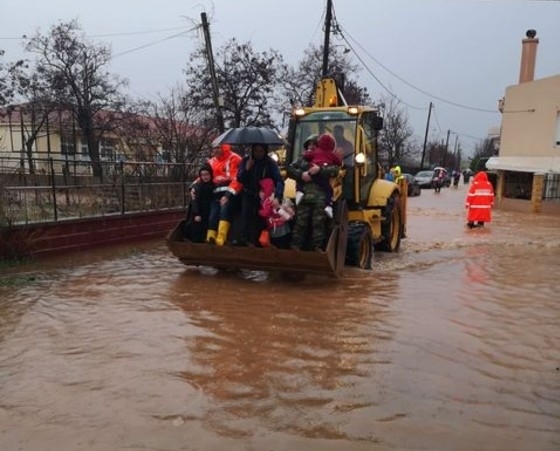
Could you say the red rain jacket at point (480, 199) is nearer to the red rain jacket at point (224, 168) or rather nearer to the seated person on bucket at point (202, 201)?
the red rain jacket at point (224, 168)

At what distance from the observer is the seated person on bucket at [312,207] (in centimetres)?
759

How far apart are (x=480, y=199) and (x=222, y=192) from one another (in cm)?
1067

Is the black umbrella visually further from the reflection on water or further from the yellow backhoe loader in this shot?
the reflection on water

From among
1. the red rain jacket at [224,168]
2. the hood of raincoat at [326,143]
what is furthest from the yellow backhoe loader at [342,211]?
the red rain jacket at [224,168]

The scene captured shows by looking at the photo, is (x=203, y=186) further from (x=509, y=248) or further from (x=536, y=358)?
(x=509, y=248)

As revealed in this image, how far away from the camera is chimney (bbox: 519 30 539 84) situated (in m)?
27.1

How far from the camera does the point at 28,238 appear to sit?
9.84m

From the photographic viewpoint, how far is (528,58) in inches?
1070

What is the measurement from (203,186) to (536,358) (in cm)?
508

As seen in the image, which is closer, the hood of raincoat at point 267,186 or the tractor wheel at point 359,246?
the hood of raincoat at point 267,186

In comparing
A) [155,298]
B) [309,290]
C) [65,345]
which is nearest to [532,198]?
[309,290]

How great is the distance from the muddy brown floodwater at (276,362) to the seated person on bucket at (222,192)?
2.35 feet

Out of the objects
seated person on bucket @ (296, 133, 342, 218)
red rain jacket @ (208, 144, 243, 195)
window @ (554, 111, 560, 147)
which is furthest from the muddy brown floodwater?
window @ (554, 111, 560, 147)

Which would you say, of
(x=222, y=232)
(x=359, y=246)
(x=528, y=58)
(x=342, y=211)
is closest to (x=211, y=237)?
(x=222, y=232)
